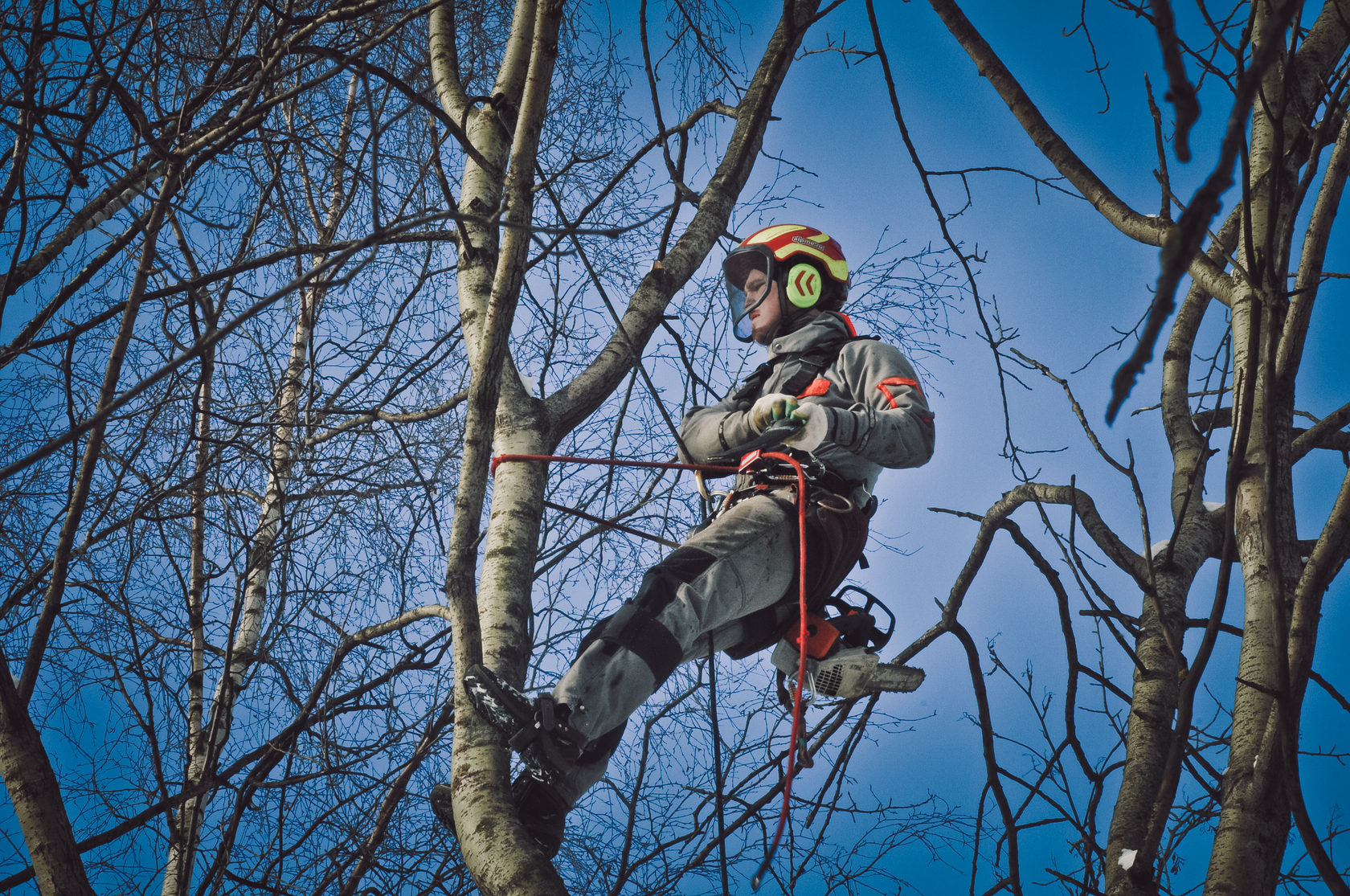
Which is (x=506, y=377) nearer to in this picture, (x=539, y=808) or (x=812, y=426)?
(x=812, y=426)

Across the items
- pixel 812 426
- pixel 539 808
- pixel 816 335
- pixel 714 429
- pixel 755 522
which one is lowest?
pixel 539 808

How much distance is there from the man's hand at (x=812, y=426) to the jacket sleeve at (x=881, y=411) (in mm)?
24

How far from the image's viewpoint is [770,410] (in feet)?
8.80

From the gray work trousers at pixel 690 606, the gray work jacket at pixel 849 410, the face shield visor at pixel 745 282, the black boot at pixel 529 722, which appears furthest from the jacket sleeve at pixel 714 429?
the black boot at pixel 529 722

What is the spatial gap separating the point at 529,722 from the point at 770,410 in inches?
40.0

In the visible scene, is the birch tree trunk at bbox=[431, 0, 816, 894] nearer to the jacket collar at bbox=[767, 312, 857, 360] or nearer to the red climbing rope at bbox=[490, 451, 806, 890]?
the red climbing rope at bbox=[490, 451, 806, 890]

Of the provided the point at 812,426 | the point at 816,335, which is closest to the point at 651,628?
the point at 812,426

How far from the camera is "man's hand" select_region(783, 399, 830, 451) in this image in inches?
102

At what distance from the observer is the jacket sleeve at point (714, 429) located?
2.86 m

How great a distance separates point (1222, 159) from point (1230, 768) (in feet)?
4.42

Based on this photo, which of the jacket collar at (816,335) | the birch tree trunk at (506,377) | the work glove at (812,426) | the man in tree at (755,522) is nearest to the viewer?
the birch tree trunk at (506,377)

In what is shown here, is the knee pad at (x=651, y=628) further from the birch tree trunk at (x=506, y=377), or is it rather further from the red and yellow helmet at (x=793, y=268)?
the red and yellow helmet at (x=793, y=268)

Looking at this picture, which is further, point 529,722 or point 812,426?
point 812,426

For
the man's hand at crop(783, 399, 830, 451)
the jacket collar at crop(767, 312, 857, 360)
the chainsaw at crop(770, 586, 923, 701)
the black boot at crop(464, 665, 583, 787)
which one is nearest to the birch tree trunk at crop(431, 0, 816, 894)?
the black boot at crop(464, 665, 583, 787)
